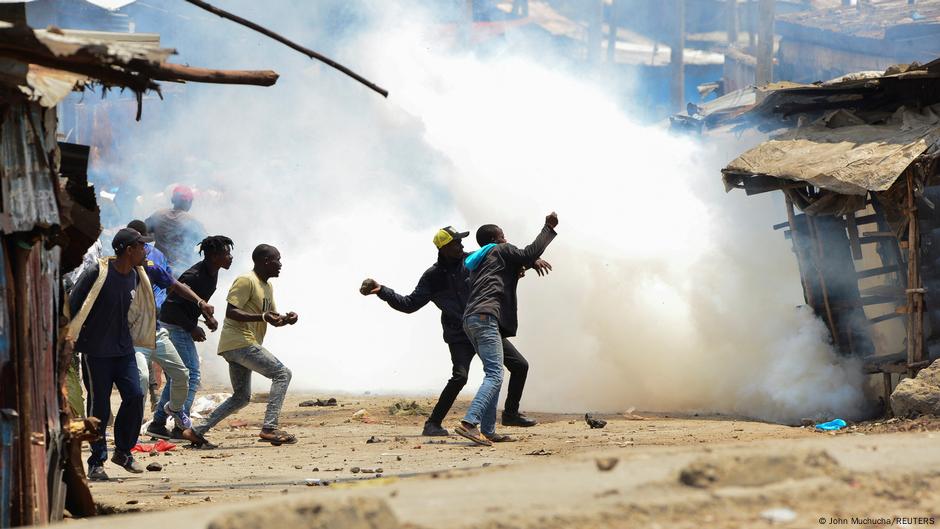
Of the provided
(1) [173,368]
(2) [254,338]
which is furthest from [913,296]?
(1) [173,368]

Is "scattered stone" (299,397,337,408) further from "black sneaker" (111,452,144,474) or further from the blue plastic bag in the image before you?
the blue plastic bag

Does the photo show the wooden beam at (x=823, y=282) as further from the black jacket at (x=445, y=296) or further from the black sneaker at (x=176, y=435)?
the black sneaker at (x=176, y=435)

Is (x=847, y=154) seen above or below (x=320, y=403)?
above

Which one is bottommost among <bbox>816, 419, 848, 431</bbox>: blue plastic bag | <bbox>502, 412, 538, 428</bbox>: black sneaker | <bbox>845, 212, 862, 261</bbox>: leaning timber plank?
<bbox>816, 419, 848, 431</bbox>: blue plastic bag

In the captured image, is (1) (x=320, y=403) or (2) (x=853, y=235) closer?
(2) (x=853, y=235)

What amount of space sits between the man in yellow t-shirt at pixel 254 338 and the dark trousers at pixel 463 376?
1344mm

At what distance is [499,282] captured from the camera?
9617 mm

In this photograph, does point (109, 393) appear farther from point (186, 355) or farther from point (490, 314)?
point (490, 314)

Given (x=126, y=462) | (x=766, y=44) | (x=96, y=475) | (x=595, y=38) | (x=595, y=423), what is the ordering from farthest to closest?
(x=595, y=38), (x=766, y=44), (x=595, y=423), (x=126, y=462), (x=96, y=475)

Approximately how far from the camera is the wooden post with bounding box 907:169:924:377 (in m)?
10.1

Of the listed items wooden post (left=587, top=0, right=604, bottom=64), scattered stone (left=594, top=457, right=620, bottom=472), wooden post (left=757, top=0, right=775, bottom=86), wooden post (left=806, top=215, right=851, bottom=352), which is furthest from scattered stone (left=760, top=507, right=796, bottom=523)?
wooden post (left=587, top=0, right=604, bottom=64)

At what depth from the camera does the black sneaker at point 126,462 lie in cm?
847

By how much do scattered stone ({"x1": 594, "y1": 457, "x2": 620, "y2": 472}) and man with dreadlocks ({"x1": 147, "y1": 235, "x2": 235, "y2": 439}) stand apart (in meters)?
5.62

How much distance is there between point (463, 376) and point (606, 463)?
16.5ft
